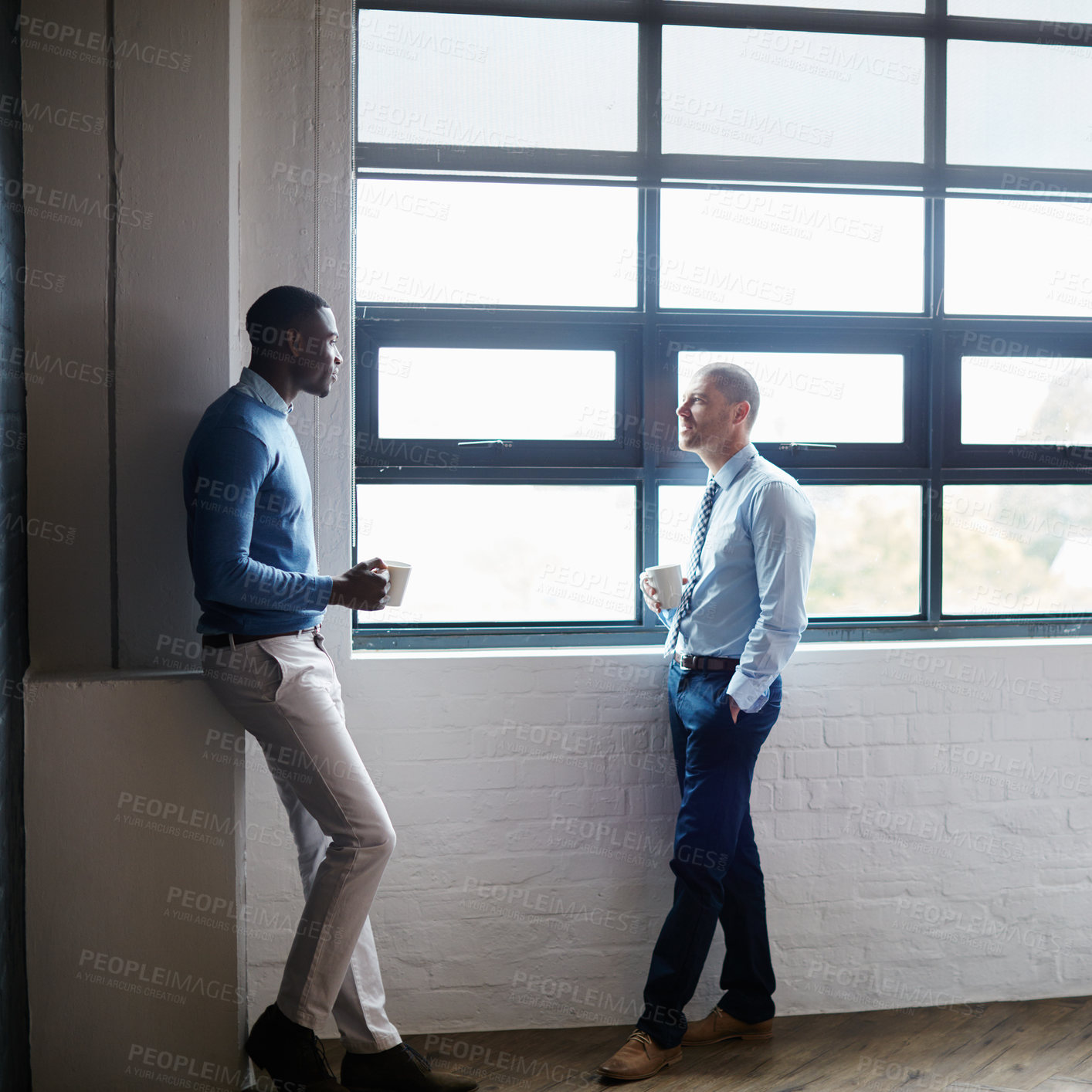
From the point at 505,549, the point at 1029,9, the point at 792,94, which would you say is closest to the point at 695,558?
the point at 505,549

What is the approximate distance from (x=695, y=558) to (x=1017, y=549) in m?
1.11

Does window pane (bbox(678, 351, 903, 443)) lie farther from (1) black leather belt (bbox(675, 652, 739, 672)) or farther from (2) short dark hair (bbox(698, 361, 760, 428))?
(1) black leather belt (bbox(675, 652, 739, 672))

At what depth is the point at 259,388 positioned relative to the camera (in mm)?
2033

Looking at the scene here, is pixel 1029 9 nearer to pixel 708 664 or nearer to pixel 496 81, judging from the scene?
pixel 496 81

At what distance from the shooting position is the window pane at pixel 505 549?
259 centimetres

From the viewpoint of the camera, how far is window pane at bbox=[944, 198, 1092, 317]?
279 centimetres

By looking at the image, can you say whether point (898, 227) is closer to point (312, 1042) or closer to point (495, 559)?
point (495, 559)

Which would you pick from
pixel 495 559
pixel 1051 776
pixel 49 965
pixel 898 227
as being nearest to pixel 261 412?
pixel 495 559

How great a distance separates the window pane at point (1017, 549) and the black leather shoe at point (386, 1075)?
6.28 ft

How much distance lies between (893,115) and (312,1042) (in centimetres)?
284

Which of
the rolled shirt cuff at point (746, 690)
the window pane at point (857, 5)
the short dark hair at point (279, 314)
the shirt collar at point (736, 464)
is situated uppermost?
the window pane at point (857, 5)

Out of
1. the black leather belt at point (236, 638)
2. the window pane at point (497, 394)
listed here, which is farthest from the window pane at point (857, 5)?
the black leather belt at point (236, 638)

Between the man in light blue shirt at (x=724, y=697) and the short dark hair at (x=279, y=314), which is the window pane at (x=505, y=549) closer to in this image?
the man in light blue shirt at (x=724, y=697)

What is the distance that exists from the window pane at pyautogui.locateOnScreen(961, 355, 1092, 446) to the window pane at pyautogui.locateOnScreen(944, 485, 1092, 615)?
0.16 metres
